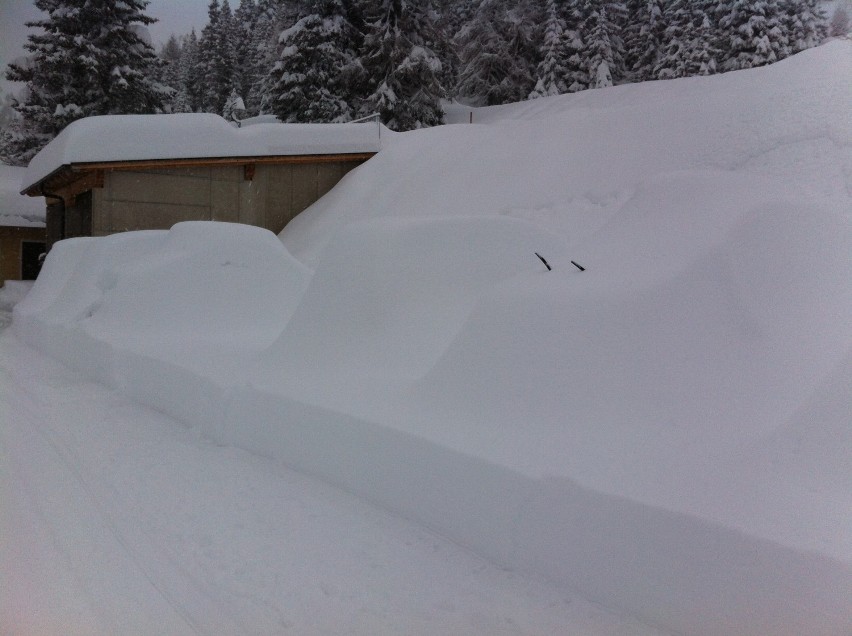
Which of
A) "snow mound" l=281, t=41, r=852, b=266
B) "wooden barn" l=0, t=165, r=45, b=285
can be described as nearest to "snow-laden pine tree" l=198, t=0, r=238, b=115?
"snow mound" l=281, t=41, r=852, b=266

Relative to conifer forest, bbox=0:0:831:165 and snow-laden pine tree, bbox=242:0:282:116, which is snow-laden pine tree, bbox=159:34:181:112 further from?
snow-laden pine tree, bbox=242:0:282:116

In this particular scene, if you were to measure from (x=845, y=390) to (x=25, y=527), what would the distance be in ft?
12.6

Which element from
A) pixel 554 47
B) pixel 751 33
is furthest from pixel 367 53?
pixel 751 33

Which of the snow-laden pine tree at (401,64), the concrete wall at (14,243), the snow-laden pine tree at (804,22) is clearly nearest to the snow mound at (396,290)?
the snow-laden pine tree at (804,22)

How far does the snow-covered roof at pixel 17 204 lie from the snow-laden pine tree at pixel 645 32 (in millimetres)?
18096

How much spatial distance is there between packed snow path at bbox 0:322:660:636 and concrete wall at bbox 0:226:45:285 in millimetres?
18020

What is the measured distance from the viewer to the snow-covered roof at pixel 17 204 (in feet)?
63.7

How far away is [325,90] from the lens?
19.3m

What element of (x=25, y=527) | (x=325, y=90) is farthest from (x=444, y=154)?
(x=25, y=527)

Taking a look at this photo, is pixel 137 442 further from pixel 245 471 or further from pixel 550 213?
pixel 550 213

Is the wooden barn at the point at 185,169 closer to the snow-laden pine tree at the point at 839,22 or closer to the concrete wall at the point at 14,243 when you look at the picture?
the concrete wall at the point at 14,243

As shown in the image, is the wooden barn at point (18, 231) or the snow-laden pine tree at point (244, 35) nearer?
the snow-laden pine tree at point (244, 35)

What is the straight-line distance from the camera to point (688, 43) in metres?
7.53

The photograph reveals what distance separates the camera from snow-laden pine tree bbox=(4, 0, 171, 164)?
23.2ft
